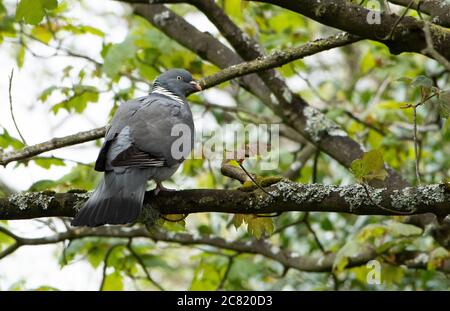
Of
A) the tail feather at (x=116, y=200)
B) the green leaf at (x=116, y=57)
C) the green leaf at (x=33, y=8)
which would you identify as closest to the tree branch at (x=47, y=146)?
the tail feather at (x=116, y=200)

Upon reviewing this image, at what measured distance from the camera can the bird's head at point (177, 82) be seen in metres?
4.91

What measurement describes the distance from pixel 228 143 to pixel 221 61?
1122 mm

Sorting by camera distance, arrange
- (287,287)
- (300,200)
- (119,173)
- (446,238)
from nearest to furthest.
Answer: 1. (300,200)
2. (119,173)
3. (446,238)
4. (287,287)

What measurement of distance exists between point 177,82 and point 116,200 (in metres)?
1.64

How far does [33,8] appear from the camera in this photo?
3561mm

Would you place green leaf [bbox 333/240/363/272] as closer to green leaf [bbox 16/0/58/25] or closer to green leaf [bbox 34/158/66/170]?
green leaf [bbox 34/158/66/170]

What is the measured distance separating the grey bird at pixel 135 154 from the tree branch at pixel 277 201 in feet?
0.43

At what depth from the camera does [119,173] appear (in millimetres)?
3695

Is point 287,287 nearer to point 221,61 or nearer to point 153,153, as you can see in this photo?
Answer: point 221,61

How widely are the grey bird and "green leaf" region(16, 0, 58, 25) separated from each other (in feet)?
2.39

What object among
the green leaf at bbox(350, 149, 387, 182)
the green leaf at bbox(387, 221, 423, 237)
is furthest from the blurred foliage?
the green leaf at bbox(350, 149, 387, 182)

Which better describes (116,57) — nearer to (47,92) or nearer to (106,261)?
(47,92)
